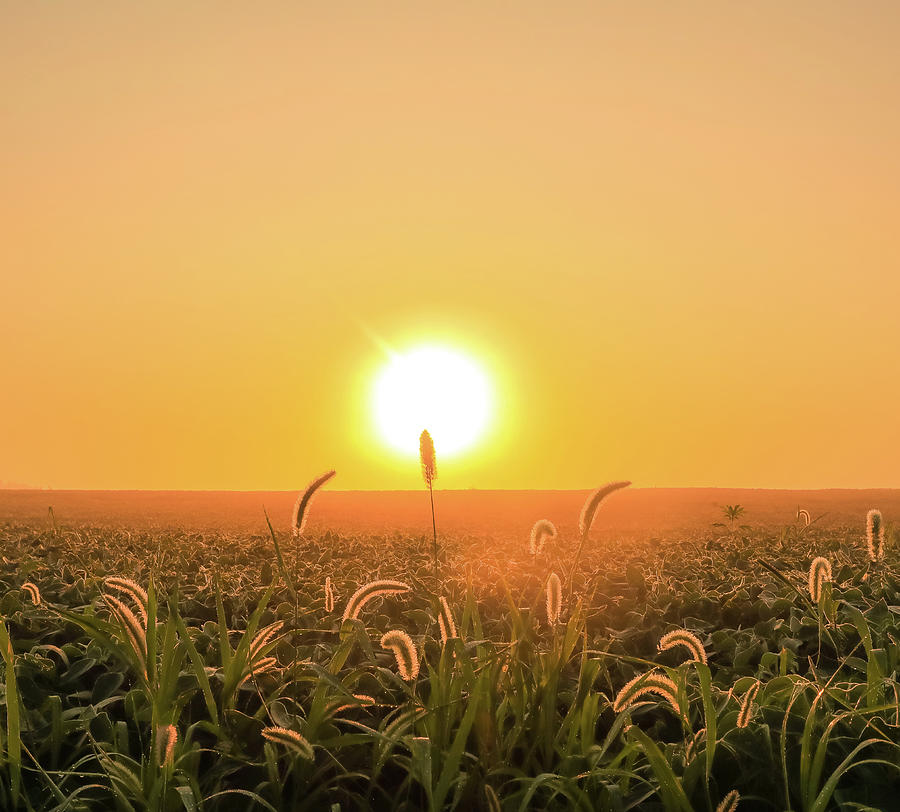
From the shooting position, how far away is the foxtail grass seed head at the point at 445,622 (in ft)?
12.3

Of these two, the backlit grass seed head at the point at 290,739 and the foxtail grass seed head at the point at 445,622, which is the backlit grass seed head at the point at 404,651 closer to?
the foxtail grass seed head at the point at 445,622

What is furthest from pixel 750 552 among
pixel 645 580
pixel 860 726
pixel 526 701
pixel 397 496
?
pixel 397 496

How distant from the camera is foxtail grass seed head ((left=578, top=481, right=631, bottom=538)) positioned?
3.58 meters

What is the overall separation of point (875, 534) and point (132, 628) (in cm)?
365

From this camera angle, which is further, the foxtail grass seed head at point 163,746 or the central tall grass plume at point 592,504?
the central tall grass plume at point 592,504

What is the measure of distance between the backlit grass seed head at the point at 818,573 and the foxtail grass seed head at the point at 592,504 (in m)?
1.31

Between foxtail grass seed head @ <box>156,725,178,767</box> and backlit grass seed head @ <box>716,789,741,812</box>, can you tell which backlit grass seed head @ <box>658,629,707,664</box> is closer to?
backlit grass seed head @ <box>716,789,741,812</box>

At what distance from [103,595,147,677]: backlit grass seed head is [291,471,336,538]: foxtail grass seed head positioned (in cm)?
74

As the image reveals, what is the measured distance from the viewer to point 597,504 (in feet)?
12.0

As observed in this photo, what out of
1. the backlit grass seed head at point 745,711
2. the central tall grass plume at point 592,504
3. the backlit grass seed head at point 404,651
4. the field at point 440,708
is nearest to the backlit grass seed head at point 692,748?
the field at point 440,708

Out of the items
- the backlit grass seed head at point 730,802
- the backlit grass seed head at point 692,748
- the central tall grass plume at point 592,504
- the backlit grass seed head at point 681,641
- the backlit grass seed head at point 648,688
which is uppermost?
the central tall grass plume at point 592,504

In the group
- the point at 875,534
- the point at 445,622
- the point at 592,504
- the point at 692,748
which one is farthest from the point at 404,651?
the point at 875,534

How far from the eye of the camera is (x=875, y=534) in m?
4.61

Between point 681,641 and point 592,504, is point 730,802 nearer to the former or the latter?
point 681,641
